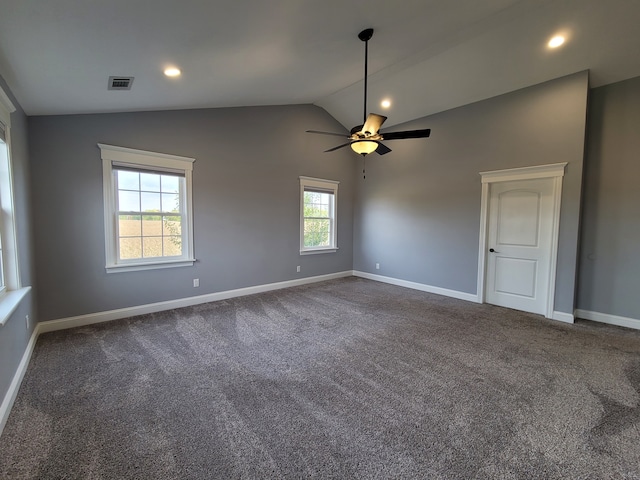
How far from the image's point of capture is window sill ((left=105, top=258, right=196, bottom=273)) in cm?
370

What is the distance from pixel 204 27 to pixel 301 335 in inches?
→ 122

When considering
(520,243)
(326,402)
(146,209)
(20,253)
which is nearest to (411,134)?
(326,402)

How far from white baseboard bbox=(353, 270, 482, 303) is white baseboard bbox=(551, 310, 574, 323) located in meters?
0.99

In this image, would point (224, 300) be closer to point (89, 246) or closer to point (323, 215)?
point (89, 246)

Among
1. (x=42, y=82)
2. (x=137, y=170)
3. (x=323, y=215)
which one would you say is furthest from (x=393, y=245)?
(x=42, y=82)

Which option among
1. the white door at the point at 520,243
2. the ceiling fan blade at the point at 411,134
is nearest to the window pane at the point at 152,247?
the ceiling fan blade at the point at 411,134

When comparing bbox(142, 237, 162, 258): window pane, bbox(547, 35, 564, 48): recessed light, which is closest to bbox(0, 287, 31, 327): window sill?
bbox(142, 237, 162, 258): window pane

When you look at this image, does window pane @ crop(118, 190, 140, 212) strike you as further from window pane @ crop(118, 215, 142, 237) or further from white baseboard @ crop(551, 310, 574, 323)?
white baseboard @ crop(551, 310, 574, 323)

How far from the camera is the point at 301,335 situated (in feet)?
11.0

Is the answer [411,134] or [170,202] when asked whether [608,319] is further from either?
[170,202]

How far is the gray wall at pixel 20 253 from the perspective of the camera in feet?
6.76

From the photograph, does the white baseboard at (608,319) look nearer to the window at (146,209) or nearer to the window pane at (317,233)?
the window pane at (317,233)

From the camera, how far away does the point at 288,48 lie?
9.62 ft

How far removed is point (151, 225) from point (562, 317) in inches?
233
